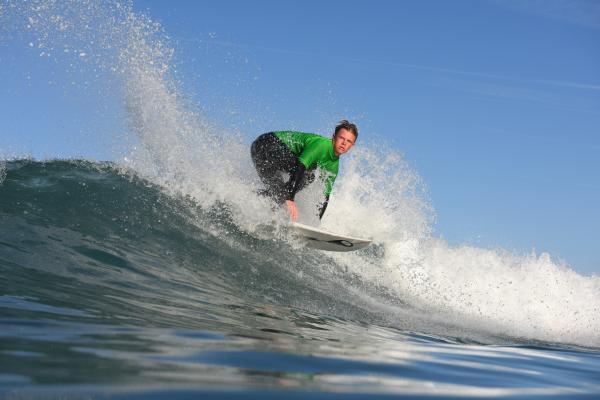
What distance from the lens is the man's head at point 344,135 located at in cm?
787

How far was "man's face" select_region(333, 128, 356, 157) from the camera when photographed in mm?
7879

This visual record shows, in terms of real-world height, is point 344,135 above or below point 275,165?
above

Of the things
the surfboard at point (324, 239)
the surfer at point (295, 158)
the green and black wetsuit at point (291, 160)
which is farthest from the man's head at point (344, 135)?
the surfboard at point (324, 239)

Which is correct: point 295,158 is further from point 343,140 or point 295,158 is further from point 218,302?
point 218,302

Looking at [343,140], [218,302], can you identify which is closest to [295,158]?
[343,140]

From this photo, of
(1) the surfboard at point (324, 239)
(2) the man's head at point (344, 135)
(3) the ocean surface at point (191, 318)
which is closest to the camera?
(3) the ocean surface at point (191, 318)

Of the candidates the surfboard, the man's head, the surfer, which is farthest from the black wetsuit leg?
the man's head

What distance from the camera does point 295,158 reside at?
8.43 metres

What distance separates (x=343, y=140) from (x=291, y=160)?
2.97ft

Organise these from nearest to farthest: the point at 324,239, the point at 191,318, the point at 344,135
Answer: the point at 191,318, the point at 344,135, the point at 324,239

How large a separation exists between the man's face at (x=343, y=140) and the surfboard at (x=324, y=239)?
1.16m

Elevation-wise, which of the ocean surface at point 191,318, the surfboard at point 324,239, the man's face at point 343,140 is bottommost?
the ocean surface at point 191,318

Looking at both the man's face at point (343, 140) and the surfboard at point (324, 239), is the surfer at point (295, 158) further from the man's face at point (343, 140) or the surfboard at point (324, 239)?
the surfboard at point (324, 239)

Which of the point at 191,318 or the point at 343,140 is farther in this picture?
the point at 343,140
